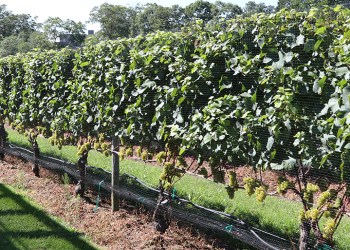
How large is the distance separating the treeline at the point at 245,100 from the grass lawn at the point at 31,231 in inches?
41.9

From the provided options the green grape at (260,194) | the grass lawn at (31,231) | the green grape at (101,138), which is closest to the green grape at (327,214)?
the green grape at (260,194)

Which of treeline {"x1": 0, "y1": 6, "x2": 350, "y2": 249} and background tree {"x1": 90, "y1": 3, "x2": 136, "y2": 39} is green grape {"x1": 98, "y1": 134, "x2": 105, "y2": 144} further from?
background tree {"x1": 90, "y1": 3, "x2": 136, "y2": 39}

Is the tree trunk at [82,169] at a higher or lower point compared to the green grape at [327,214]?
lower

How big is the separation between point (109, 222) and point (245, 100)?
2437 millimetres

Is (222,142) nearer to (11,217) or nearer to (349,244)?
(349,244)

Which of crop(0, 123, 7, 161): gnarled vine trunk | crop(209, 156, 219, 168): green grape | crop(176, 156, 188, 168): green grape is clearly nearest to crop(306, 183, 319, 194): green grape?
crop(209, 156, 219, 168): green grape

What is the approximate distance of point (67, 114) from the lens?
17.7 ft

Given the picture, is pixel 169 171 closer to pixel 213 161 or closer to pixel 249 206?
pixel 213 161

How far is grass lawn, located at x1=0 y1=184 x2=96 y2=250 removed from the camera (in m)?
4.14

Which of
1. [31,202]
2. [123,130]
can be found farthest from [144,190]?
[31,202]

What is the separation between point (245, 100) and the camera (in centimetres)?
303

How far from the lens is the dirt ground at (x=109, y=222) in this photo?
411 centimetres

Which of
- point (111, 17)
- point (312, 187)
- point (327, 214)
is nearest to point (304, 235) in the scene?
point (327, 214)

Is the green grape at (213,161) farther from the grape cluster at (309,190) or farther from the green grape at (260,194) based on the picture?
the grape cluster at (309,190)
